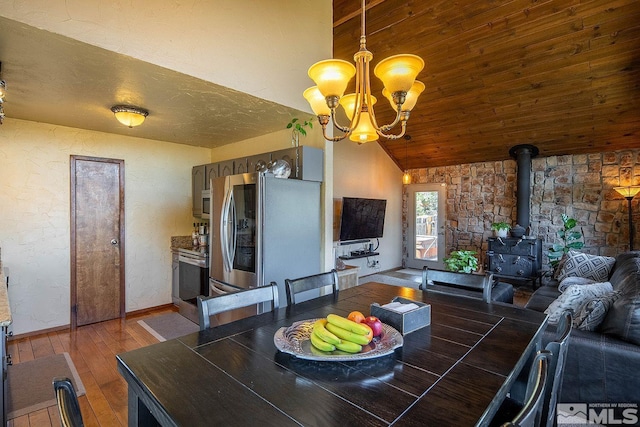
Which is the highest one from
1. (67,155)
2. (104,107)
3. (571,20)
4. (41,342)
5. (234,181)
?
(571,20)

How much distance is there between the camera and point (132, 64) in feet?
6.95

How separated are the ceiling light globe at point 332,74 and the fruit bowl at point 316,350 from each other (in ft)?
3.94

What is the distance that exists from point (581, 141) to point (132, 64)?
20.4 ft

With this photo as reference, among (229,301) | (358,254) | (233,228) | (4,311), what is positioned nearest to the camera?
(4,311)

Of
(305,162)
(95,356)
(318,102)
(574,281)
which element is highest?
(318,102)

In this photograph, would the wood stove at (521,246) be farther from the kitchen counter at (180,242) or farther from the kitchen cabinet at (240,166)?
the kitchen counter at (180,242)

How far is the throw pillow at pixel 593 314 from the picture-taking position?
6.86 ft

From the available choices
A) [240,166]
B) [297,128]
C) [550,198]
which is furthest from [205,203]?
[550,198]

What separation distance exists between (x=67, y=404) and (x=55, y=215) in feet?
12.4

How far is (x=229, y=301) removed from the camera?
66.0 inches

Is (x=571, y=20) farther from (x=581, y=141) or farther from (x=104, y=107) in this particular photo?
(x=104, y=107)

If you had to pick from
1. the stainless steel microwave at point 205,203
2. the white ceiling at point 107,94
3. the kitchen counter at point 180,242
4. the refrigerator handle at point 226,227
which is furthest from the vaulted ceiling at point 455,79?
the kitchen counter at point 180,242

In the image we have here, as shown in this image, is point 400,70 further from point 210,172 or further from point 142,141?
point 142,141

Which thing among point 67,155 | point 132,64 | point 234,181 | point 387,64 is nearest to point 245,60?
point 132,64
